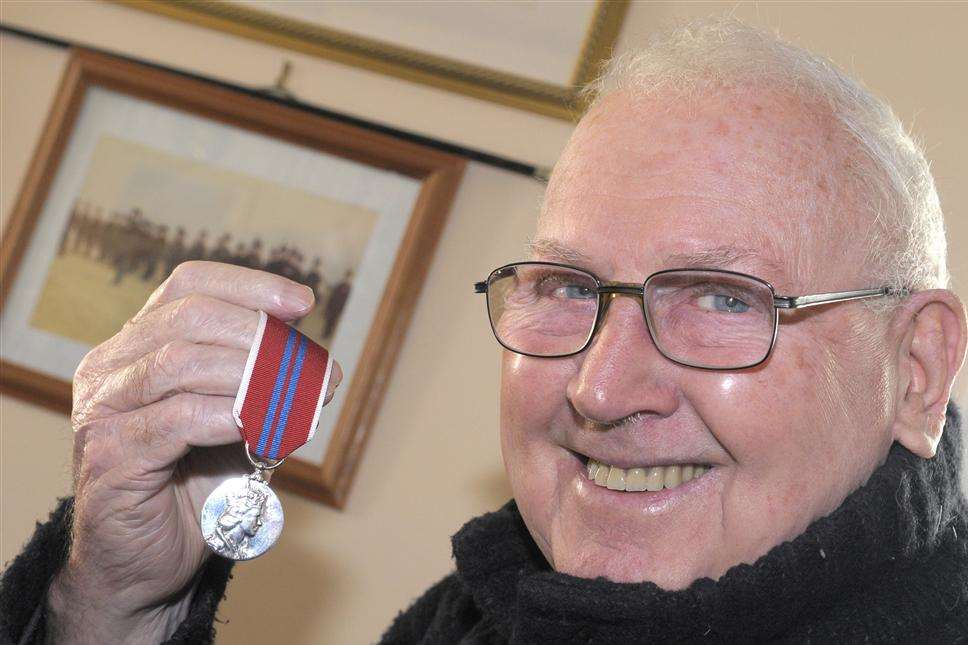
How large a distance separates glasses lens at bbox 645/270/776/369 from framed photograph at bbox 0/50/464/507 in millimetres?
1048

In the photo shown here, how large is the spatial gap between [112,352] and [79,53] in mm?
1276

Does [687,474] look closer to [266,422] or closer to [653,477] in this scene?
[653,477]

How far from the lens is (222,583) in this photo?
1515mm

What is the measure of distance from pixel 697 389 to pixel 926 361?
300 mm

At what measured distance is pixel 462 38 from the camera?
2.26 metres

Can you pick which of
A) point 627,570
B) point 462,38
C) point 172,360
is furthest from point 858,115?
point 462,38

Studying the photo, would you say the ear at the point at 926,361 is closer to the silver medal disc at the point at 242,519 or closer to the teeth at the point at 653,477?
the teeth at the point at 653,477

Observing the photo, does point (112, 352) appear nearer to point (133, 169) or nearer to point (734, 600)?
point (734, 600)

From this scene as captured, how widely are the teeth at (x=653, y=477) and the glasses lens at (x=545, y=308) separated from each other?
16cm

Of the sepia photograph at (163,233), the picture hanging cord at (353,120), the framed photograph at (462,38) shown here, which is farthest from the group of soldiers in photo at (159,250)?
the framed photograph at (462,38)

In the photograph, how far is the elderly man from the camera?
3.93 ft

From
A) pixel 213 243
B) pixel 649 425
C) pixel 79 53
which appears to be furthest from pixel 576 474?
pixel 79 53

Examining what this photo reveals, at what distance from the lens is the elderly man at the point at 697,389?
120 centimetres

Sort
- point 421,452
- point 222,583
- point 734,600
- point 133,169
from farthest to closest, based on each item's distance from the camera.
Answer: point 133,169 → point 421,452 → point 222,583 → point 734,600
